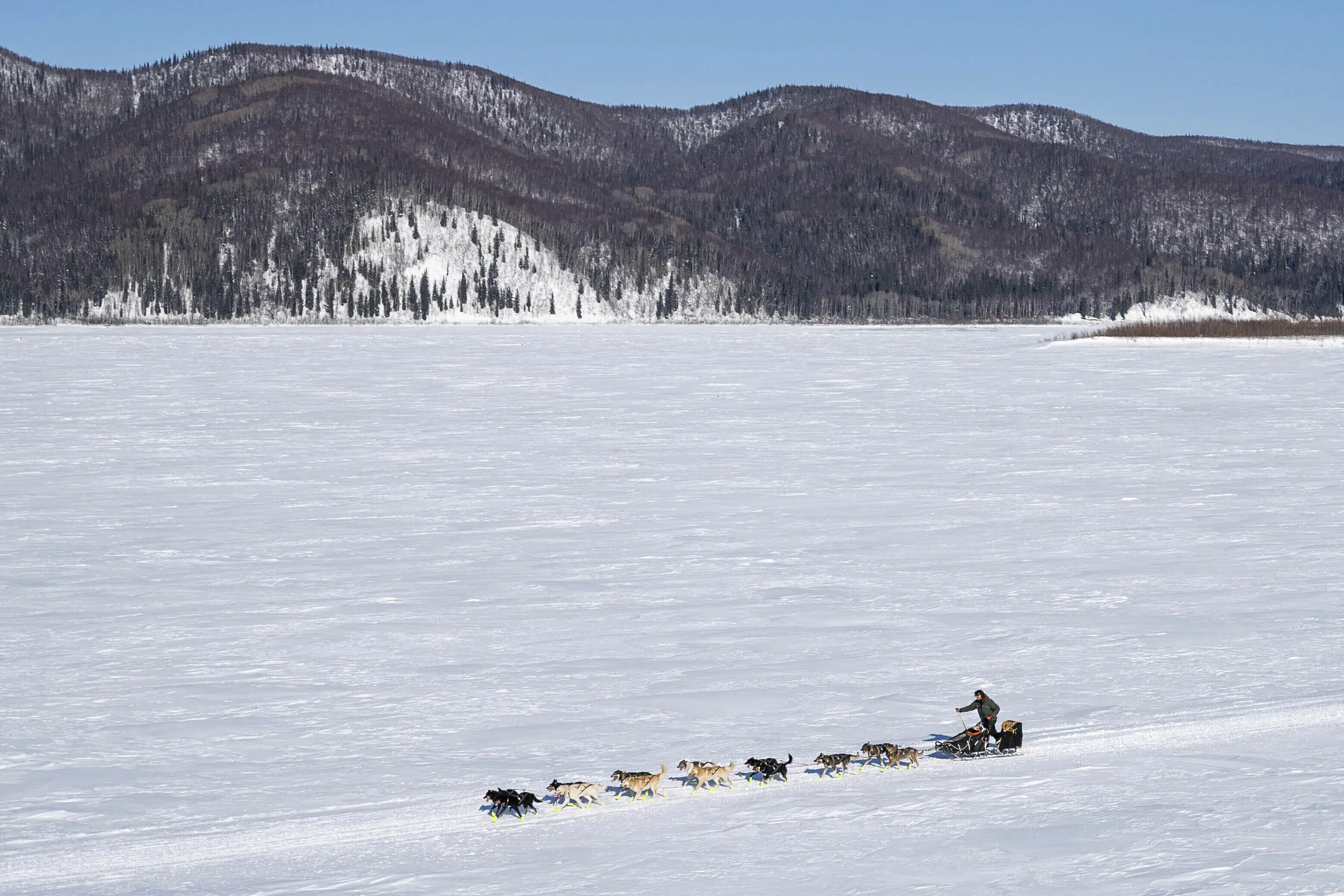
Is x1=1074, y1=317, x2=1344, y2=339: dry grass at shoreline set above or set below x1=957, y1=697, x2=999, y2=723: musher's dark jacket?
above

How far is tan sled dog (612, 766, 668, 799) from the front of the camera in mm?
9055

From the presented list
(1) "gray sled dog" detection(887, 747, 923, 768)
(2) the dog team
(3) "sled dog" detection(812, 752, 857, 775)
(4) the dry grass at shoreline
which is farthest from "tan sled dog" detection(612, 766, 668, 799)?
(4) the dry grass at shoreline

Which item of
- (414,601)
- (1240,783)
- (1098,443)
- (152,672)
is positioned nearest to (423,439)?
(1098,443)

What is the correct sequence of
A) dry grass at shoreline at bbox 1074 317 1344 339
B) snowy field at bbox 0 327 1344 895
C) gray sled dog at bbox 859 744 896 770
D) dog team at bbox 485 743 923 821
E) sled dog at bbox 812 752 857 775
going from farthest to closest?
dry grass at shoreline at bbox 1074 317 1344 339 → gray sled dog at bbox 859 744 896 770 → sled dog at bbox 812 752 857 775 → dog team at bbox 485 743 923 821 → snowy field at bbox 0 327 1344 895

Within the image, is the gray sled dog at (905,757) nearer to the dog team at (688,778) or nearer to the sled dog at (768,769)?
the dog team at (688,778)

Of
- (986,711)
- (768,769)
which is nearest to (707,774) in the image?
(768,769)

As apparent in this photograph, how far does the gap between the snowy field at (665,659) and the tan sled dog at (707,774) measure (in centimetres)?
14

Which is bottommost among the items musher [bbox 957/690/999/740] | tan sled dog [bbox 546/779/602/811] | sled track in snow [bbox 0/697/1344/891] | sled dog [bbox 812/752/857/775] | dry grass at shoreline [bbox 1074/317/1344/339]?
sled track in snow [bbox 0/697/1344/891]

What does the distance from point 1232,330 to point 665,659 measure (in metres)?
105

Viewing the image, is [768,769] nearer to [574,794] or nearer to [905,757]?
[905,757]

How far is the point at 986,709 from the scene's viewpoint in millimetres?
10008

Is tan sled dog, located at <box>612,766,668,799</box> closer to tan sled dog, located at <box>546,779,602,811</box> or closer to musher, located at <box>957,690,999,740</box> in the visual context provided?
tan sled dog, located at <box>546,779,602,811</box>

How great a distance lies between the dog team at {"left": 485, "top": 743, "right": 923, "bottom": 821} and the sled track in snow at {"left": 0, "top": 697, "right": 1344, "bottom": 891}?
0.26ft

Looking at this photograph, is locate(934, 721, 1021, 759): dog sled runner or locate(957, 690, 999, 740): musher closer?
locate(934, 721, 1021, 759): dog sled runner
